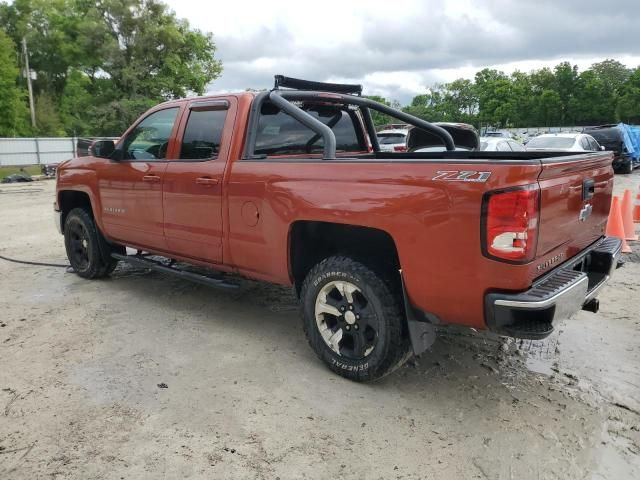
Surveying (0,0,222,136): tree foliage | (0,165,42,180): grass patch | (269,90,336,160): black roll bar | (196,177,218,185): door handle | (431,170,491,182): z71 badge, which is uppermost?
(0,0,222,136): tree foliage

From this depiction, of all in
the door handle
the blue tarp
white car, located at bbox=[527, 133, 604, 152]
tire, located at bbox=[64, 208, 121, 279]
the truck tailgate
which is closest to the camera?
the truck tailgate

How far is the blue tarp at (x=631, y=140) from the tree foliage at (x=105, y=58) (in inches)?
1323

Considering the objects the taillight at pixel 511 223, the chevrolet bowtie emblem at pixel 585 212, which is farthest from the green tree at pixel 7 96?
the taillight at pixel 511 223

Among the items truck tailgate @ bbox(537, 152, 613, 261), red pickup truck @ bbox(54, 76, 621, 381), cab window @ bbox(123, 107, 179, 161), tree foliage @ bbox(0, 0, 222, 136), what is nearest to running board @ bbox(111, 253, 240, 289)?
red pickup truck @ bbox(54, 76, 621, 381)

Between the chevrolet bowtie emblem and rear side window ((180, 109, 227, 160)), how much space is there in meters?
2.68

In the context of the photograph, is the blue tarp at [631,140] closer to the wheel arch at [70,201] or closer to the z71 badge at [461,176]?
the wheel arch at [70,201]

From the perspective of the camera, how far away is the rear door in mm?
4246

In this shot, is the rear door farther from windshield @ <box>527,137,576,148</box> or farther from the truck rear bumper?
windshield @ <box>527,137,576,148</box>

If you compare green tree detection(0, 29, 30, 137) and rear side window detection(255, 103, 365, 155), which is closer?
rear side window detection(255, 103, 365, 155)

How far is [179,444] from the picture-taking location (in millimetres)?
2881

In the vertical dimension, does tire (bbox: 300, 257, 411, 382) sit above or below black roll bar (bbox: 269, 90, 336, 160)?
below

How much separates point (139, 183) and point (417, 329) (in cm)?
304

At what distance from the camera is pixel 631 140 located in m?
23.1

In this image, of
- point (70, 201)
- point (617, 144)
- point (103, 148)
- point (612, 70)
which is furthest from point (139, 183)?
point (612, 70)
